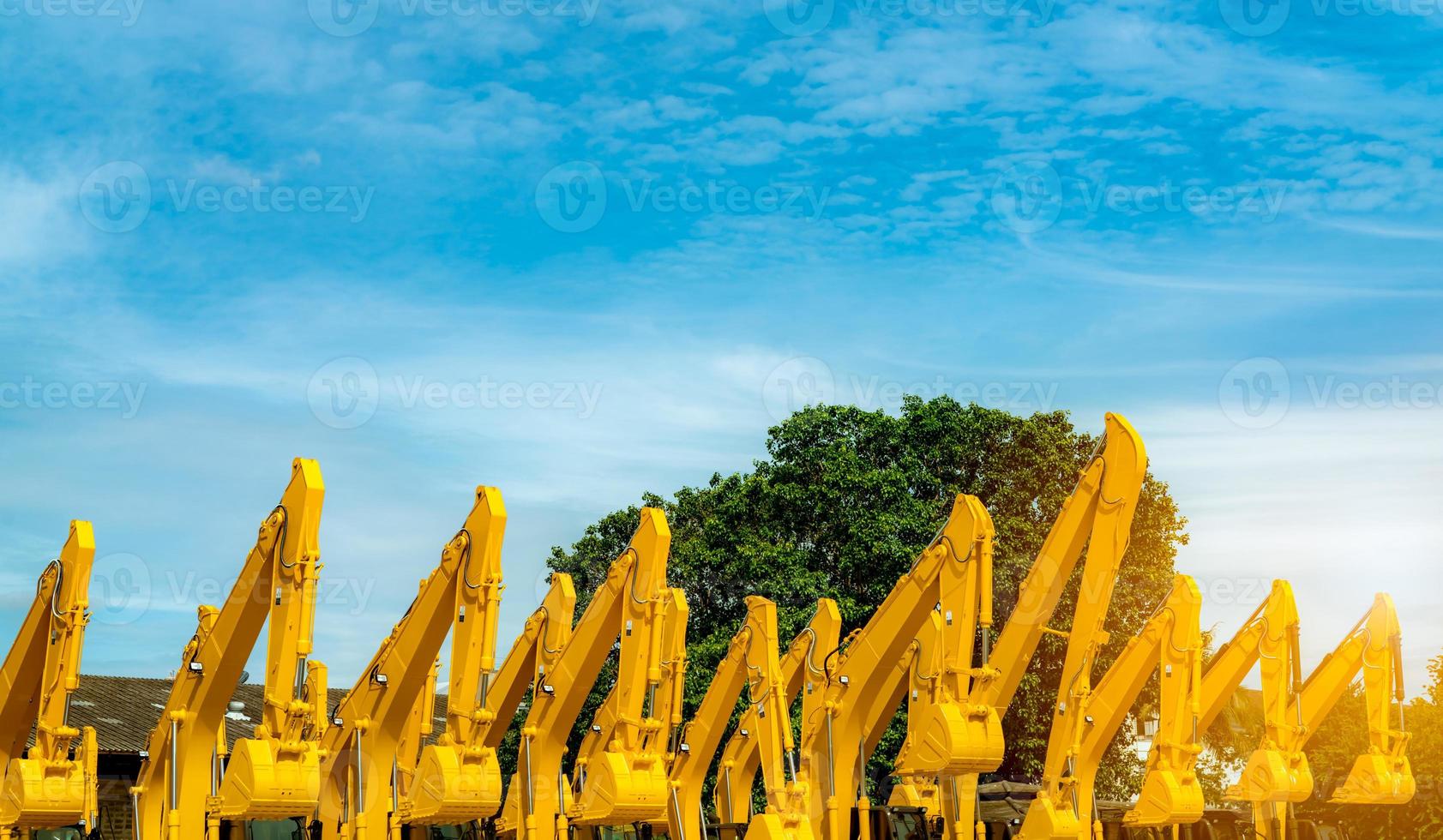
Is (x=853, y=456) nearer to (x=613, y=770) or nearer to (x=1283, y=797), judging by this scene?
(x=1283, y=797)

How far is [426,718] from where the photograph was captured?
24.9 meters

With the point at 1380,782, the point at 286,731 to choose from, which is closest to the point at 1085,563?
the point at 1380,782

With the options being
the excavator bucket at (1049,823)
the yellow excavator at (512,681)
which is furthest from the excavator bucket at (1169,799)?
the yellow excavator at (512,681)

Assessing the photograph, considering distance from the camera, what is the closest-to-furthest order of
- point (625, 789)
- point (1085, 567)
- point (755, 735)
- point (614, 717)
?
point (625, 789) → point (614, 717) → point (1085, 567) → point (755, 735)

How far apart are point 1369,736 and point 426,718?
18919mm

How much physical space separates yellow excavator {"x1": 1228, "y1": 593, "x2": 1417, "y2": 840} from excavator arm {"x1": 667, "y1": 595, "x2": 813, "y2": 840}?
30.7 feet

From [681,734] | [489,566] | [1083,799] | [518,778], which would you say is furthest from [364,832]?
[1083,799]

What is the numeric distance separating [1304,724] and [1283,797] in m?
1.92

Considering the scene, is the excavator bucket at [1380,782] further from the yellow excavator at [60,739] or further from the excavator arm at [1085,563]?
the yellow excavator at [60,739]

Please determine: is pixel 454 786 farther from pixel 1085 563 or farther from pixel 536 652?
pixel 1085 563

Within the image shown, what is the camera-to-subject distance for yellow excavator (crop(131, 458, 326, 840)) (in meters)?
21.6

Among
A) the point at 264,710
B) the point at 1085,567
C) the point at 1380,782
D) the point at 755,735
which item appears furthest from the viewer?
the point at 1380,782

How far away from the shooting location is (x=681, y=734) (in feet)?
110

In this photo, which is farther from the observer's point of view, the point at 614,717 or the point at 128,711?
the point at 128,711
